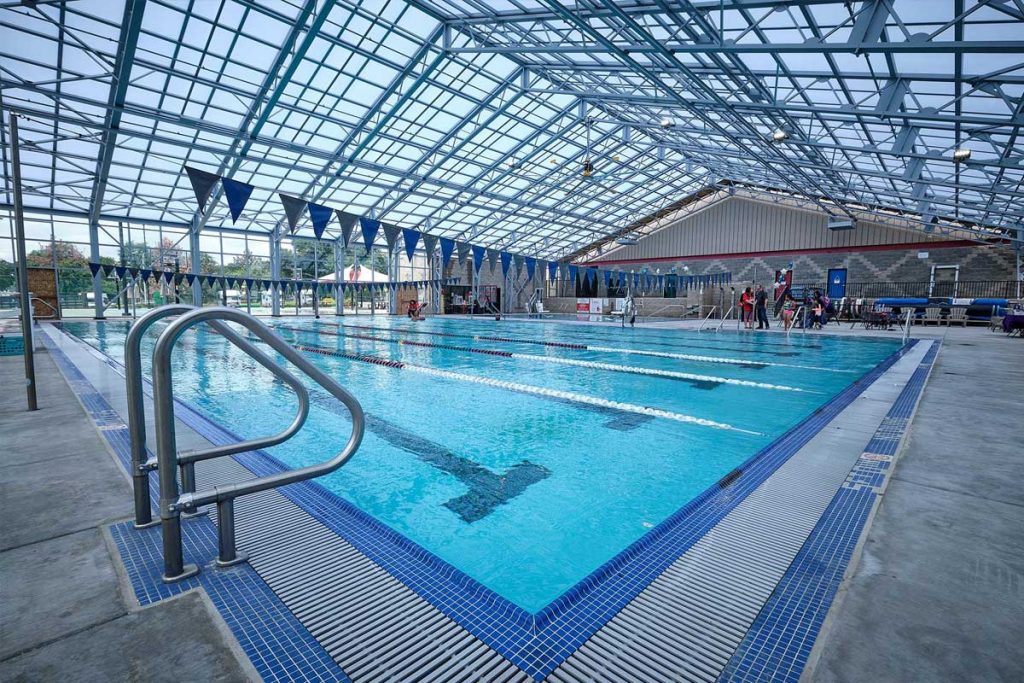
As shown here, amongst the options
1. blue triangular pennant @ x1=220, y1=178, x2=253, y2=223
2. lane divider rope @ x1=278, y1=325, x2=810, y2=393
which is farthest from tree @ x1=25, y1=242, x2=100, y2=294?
lane divider rope @ x1=278, y1=325, x2=810, y2=393

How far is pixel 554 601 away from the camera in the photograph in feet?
5.44

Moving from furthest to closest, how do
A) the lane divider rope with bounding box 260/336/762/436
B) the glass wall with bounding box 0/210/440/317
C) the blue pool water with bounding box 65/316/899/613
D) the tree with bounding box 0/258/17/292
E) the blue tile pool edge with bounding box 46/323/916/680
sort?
the glass wall with bounding box 0/210/440/317
the tree with bounding box 0/258/17/292
the lane divider rope with bounding box 260/336/762/436
the blue pool water with bounding box 65/316/899/613
the blue tile pool edge with bounding box 46/323/916/680

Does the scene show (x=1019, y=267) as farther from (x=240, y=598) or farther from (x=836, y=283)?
(x=240, y=598)

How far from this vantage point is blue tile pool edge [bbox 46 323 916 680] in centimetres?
143

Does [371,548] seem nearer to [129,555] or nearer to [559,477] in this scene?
[129,555]

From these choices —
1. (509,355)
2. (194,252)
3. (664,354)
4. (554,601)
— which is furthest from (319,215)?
(194,252)

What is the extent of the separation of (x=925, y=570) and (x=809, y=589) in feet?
1.42

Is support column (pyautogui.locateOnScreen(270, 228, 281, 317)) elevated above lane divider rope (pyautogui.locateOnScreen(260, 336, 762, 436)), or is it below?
above

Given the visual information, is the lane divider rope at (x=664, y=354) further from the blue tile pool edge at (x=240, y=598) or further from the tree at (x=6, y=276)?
the tree at (x=6, y=276)

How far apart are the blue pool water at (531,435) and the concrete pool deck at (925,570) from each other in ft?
3.00

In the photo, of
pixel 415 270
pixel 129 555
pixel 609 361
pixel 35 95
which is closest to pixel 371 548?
pixel 129 555

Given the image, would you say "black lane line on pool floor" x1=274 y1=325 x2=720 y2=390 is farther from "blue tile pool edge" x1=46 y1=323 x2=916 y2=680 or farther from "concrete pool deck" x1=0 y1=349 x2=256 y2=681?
"concrete pool deck" x1=0 y1=349 x2=256 y2=681

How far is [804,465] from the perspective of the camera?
2.81 m

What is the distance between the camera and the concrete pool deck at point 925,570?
121cm
